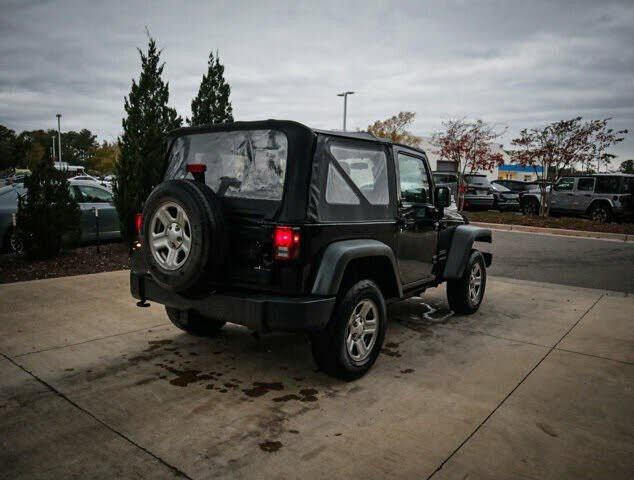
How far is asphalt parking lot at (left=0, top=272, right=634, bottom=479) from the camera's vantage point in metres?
2.66

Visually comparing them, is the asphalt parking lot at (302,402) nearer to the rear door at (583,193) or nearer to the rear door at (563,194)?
the rear door at (583,193)

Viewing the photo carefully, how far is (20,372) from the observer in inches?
148

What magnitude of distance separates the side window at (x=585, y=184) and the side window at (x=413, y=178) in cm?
1547

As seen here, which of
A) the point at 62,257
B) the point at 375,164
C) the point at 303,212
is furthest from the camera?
the point at 62,257

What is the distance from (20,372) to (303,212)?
2.57m

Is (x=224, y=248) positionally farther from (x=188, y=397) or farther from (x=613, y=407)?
(x=613, y=407)

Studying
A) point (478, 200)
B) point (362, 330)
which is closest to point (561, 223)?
point (478, 200)

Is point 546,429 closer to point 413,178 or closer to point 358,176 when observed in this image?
point 358,176

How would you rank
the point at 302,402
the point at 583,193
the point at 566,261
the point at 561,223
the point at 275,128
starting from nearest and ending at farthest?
the point at 302,402
the point at 275,128
the point at 566,261
the point at 561,223
the point at 583,193

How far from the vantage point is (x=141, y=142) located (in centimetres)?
905

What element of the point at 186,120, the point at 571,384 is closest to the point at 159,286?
the point at 571,384

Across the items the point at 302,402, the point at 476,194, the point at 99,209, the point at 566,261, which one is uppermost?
the point at 476,194

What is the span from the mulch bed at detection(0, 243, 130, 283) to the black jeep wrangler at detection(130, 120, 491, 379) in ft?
13.9

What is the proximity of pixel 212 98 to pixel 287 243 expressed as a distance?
7900mm
